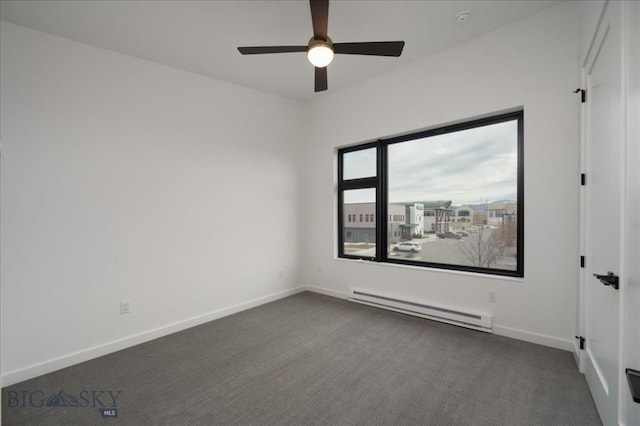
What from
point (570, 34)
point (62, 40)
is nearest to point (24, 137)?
point (62, 40)

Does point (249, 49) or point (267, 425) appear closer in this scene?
point (267, 425)

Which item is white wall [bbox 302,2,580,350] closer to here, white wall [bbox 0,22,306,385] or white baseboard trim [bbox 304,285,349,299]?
white baseboard trim [bbox 304,285,349,299]

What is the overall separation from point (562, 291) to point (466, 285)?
2.62 ft

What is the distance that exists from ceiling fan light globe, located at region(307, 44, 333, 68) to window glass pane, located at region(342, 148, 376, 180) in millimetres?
2099

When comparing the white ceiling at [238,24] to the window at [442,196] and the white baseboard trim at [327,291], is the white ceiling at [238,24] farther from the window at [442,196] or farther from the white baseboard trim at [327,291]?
the white baseboard trim at [327,291]

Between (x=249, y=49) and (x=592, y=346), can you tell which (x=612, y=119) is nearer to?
(x=592, y=346)

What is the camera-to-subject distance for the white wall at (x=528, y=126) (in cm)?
249

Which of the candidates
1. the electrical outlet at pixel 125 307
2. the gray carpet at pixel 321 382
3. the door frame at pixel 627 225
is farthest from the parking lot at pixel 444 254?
the electrical outlet at pixel 125 307

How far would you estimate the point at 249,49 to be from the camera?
2215 millimetres

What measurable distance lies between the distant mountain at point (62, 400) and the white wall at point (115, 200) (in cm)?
54

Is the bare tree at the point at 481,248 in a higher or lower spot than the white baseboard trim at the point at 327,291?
higher

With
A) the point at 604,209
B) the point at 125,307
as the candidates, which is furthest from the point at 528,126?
the point at 125,307

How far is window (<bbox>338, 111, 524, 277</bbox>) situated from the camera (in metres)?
2.95

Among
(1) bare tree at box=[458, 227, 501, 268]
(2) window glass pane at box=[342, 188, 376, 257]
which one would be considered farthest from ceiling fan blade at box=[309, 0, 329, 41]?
(1) bare tree at box=[458, 227, 501, 268]
